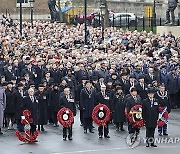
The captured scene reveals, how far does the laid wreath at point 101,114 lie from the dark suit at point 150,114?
5.69 ft

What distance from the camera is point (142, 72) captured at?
30547mm

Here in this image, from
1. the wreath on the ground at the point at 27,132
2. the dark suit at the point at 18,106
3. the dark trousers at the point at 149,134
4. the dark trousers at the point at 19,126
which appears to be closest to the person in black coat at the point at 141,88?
the dark suit at the point at 18,106

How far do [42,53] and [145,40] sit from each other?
287 inches

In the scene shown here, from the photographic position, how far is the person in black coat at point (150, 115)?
23172 mm

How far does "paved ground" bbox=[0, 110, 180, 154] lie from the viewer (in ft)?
73.9

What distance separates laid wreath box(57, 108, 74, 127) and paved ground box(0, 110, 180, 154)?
533 millimetres

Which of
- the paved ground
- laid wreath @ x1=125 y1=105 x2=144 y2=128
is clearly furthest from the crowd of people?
the paved ground

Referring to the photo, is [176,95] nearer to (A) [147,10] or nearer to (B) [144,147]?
(B) [144,147]

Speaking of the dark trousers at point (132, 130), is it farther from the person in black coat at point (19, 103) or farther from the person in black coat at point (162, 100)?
the person in black coat at point (19, 103)

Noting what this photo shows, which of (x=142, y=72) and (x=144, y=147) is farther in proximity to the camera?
(x=142, y=72)

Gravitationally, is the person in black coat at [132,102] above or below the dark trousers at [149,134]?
above

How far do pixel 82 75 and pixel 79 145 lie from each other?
7.50 meters

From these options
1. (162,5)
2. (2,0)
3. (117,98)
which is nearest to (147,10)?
(162,5)

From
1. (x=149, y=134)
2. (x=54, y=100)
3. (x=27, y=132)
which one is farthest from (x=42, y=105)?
(x=149, y=134)
